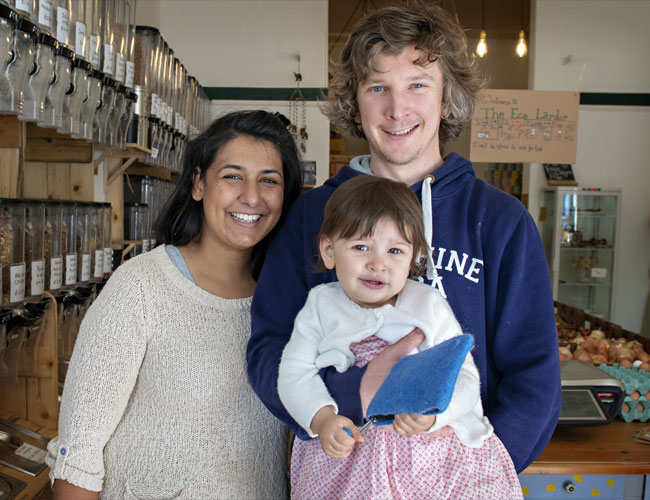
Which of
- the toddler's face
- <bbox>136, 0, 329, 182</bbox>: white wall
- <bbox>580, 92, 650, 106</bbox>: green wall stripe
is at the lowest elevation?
the toddler's face

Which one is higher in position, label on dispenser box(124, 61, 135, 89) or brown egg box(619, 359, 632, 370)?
label on dispenser box(124, 61, 135, 89)

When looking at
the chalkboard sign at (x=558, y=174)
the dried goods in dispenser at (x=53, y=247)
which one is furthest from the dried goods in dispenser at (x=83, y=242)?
the chalkboard sign at (x=558, y=174)

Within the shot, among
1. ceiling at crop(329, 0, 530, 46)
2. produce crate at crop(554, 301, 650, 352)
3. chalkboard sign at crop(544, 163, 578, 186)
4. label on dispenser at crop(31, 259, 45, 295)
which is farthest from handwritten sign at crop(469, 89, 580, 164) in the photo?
ceiling at crop(329, 0, 530, 46)

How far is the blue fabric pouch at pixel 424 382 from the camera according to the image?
3.12 feet

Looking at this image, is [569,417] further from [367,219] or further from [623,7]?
[623,7]

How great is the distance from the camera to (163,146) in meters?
3.82

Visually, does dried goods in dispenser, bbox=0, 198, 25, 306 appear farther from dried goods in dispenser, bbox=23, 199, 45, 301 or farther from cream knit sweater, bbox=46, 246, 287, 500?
cream knit sweater, bbox=46, 246, 287, 500

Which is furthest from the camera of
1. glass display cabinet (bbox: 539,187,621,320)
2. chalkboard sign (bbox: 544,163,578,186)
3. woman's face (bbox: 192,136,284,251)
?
chalkboard sign (bbox: 544,163,578,186)

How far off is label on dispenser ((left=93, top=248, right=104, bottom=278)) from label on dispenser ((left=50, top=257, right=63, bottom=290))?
1.14 ft

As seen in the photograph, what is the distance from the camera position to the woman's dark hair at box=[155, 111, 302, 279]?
165 cm

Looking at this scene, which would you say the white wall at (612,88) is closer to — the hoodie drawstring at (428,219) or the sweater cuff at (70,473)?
the hoodie drawstring at (428,219)

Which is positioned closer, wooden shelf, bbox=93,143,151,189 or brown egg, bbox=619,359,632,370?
brown egg, bbox=619,359,632,370

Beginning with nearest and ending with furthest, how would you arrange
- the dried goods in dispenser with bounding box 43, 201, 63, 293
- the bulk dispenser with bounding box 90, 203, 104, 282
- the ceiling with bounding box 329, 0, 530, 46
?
the dried goods in dispenser with bounding box 43, 201, 63, 293
the bulk dispenser with bounding box 90, 203, 104, 282
the ceiling with bounding box 329, 0, 530, 46

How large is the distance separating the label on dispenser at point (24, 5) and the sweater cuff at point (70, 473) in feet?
3.91
